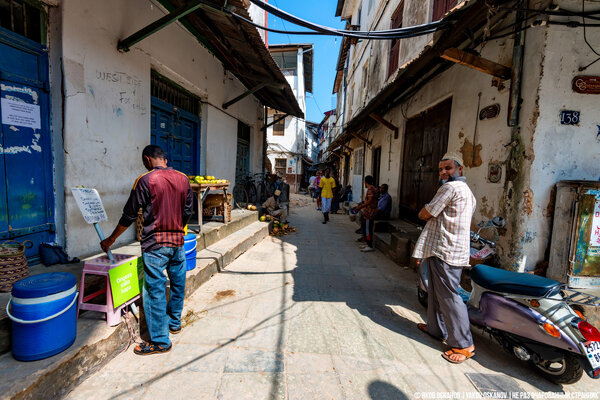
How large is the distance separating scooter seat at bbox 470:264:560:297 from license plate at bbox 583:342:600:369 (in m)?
0.45

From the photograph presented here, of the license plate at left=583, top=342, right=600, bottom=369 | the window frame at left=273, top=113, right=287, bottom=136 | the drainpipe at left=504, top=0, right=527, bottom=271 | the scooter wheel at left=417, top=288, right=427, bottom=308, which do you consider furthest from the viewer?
the window frame at left=273, top=113, right=287, bottom=136

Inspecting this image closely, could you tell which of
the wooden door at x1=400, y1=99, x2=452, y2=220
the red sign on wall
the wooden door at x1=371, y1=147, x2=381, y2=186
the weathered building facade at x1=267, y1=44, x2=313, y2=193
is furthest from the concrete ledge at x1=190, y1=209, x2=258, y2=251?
the weathered building facade at x1=267, y1=44, x2=313, y2=193

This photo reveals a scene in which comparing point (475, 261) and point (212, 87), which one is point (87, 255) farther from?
point (475, 261)

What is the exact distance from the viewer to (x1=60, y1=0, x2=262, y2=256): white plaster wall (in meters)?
3.24

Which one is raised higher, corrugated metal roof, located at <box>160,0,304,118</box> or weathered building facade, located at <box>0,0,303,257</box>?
corrugated metal roof, located at <box>160,0,304,118</box>

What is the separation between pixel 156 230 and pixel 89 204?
2.24 feet

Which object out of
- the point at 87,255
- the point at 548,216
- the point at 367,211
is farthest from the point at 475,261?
the point at 87,255

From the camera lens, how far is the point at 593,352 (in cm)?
223

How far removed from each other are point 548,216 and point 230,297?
4.27 metres

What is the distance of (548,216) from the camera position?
10.9 ft

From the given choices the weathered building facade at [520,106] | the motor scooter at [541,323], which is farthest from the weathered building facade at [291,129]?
the motor scooter at [541,323]

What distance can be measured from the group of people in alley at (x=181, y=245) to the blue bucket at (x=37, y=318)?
56cm

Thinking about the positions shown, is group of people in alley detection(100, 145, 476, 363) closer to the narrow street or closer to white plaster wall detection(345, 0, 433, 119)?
the narrow street

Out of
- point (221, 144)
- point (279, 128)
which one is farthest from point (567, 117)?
point (279, 128)
